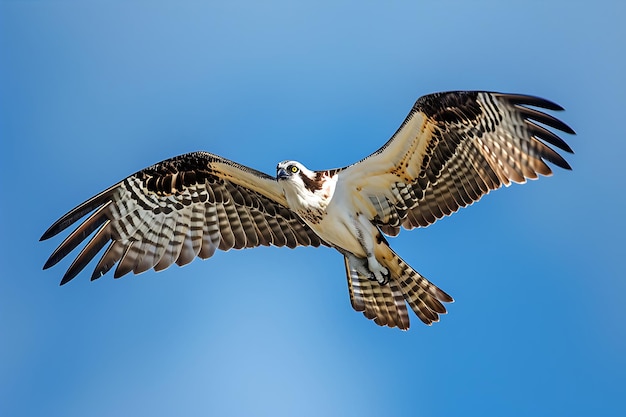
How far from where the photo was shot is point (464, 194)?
436 inches

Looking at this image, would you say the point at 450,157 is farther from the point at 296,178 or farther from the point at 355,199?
the point at 296,178

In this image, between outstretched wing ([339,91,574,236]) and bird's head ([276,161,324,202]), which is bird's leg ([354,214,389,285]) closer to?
outstretched wing ([339,91,574,236])

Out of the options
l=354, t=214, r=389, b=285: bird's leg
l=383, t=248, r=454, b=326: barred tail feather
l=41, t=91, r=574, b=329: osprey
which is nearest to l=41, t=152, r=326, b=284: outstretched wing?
l=41, t=91, r=574, b=329: osprey

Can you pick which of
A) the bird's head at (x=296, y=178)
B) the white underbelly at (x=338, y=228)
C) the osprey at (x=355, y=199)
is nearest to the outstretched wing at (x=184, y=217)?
the osprey at (x=355, y=199)

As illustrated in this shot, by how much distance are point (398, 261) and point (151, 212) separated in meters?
3.49

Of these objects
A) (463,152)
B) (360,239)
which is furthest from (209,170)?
(463,152)

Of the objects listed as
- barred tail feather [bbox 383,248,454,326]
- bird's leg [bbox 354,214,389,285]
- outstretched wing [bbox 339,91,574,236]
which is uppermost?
outstretched wing [bbox 339,91,574,236]

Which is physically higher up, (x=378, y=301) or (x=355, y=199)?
(x=355, y=199)

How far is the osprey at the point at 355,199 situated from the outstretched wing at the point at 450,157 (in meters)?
0.01

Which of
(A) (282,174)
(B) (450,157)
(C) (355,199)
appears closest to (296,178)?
(A) (282,174)

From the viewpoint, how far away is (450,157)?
11.1m

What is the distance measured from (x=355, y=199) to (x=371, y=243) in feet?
2.00

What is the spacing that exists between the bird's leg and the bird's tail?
0.06 m

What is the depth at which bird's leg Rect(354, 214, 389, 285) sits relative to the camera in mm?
11281
